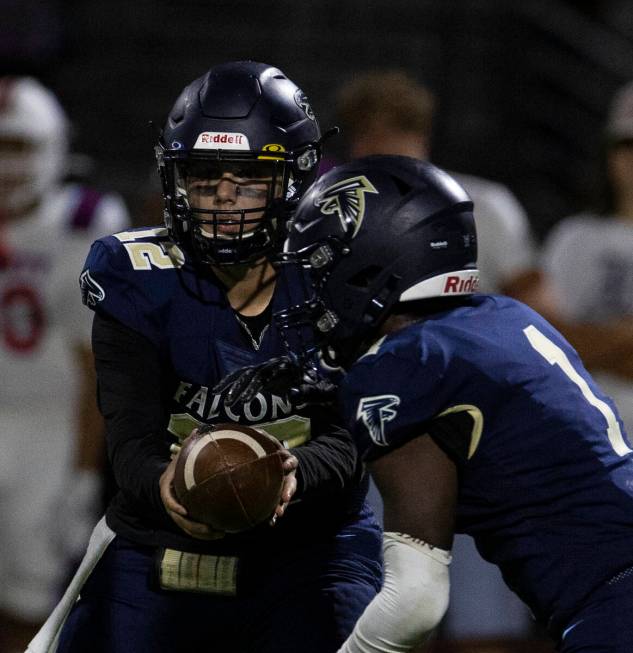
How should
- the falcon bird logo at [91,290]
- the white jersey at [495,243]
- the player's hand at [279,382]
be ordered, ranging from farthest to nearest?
1. the white jersey at [495,243]
2. the falcon bird logo at [91,290]
3. the player's hand at [279,382]

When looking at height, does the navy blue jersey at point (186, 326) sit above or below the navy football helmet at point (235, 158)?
below

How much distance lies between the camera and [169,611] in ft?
9.14

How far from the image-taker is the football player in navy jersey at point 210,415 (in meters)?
2.76

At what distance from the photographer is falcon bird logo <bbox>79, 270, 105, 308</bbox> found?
9.19 ft

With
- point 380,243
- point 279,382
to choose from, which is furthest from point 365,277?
point 279,382

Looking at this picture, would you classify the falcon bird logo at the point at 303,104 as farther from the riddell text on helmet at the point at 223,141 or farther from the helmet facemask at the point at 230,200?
the riddell text on helmet at the point at 223,141

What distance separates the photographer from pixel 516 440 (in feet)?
7.93

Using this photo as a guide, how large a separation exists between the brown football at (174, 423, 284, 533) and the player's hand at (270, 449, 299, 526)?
0.09 feet

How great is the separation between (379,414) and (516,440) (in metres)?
0.22

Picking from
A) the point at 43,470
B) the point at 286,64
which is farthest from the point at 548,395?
the point at 286,64

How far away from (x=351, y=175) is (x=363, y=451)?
19.5 inches

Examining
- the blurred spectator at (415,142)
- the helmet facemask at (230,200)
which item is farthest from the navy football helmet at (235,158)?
the blurred spectator at (415,142)

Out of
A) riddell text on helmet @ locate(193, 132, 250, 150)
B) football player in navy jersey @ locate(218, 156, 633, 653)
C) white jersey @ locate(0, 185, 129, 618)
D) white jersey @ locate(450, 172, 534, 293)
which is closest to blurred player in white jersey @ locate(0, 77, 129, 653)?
white jersey @ locate(0, 185, 129, 618)

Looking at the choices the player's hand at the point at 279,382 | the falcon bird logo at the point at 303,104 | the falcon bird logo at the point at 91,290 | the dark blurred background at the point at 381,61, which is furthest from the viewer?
the dark blurred background at the point at 381,61
